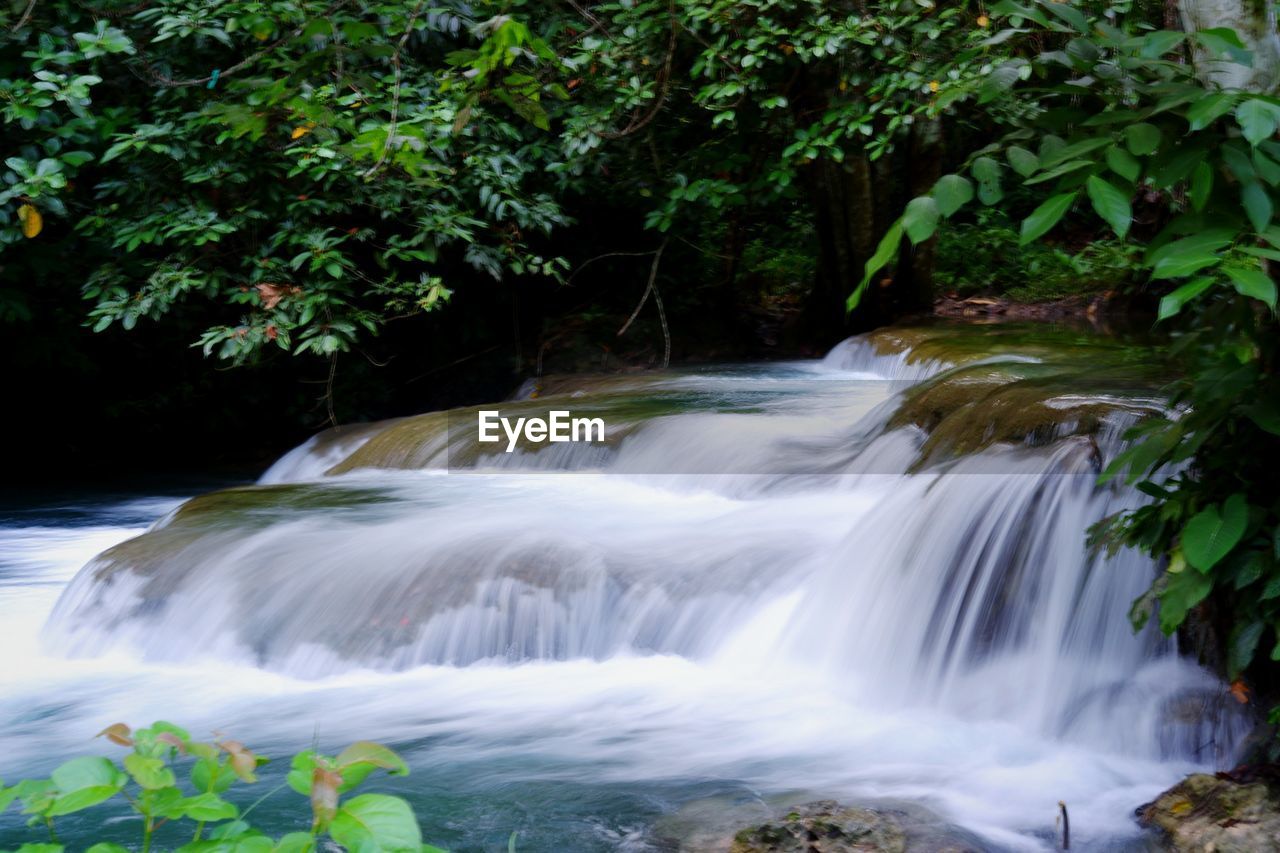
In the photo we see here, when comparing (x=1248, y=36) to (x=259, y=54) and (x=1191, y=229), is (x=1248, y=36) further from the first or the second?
(x=259, y=54)

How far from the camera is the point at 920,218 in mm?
1966

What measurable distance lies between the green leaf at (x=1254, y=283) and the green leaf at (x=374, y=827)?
1446 millimetres

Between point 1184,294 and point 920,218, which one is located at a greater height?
point 920,218

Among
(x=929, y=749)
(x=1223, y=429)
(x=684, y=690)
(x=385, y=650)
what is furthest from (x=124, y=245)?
(x=1223, y=429)

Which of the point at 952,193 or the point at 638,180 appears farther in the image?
the point at 638,180

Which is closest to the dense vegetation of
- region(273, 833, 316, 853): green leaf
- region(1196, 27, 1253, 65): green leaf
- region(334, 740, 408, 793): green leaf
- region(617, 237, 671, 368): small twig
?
region(1196, 27, 1253, 65): green leaf

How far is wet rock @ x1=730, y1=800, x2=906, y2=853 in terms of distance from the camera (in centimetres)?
265

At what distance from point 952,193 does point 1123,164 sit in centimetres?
31

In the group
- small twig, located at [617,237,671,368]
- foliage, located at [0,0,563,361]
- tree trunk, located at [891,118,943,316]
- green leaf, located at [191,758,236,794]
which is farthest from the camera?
tree trunk, located at [891,118,943,316]

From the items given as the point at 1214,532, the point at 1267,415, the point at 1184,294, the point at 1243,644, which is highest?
the point at 1184,294

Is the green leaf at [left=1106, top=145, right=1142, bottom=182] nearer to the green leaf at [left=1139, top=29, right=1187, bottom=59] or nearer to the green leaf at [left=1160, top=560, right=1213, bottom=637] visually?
the green leaf at [left=1139, top=29, right=1187, bottom=59]

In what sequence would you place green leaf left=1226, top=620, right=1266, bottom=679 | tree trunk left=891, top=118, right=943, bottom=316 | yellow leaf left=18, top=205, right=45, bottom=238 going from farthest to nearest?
tree trunk left=891, top=118, right=943, bottom=316, yellow leaf left=18, top=205, right=45, bottom=238, green leaf left=1226, top=620, right=1266, bottom=679

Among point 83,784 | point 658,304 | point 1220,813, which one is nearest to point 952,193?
point 83,784

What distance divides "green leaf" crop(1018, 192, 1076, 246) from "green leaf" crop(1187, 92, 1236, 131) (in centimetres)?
24
